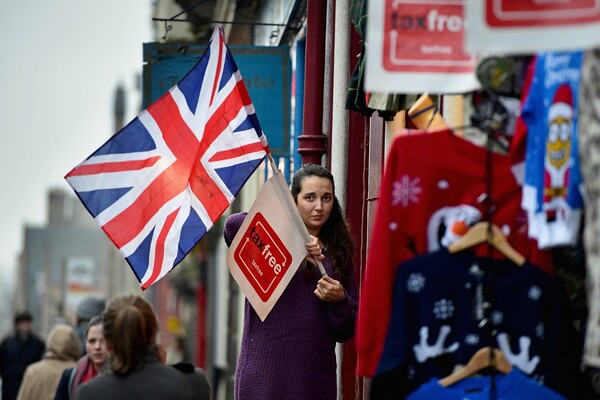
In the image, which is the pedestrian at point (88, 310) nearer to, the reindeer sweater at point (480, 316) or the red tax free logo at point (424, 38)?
the reindeer sweater at point (480, 316)

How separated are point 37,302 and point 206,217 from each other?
10582 cm

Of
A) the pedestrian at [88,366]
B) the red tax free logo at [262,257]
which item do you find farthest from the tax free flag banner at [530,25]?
the pedestrian at [88,366]

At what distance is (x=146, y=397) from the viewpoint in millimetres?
5957

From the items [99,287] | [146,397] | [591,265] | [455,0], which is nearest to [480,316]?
[591,265]

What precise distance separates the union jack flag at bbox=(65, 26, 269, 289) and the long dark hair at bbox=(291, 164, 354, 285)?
12.4 inches

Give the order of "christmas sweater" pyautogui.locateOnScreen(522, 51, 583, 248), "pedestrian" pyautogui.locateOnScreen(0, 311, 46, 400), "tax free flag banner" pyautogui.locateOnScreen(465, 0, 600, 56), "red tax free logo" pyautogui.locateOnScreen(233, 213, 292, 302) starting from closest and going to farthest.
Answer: "tax free flag banner" pyautogui.locateOnScreen(465, 0, 600, 56) < "christmas sweater" pyautogui.locateOnScreen(522, 51, 583, 248) < "red tax free logo" pyautogui.locateOnScreen(233, 213, 292, 302) < "pedestrian" pyautogui.locateOnScreen(0, 311, 46, 400)

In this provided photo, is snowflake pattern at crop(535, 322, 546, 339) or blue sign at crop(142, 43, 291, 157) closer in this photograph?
snowflake pattern at crop(535, 322, 546, 339)

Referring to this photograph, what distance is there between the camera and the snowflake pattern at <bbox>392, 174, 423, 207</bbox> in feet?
16.9

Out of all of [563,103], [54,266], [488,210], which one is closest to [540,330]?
[488,210]

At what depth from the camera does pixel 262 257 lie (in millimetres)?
6957

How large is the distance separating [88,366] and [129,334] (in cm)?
282

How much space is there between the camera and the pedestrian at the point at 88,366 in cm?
855

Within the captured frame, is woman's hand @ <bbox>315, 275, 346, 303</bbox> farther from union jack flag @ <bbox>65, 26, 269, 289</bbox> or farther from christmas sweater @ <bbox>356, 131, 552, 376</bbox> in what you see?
christmas sweater @ <bbox>356, 131, 552, 376</bbox>

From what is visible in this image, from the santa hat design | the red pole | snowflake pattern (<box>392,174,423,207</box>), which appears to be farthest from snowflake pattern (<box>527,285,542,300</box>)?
the red pole
